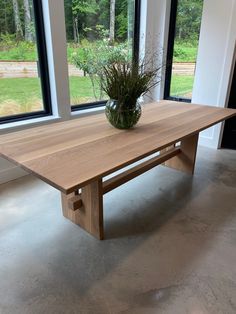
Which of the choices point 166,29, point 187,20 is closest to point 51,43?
point 166,29

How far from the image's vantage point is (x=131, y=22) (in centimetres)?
353

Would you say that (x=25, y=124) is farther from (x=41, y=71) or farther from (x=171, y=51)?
(x=171, y=51)

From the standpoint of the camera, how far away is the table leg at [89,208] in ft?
5.49

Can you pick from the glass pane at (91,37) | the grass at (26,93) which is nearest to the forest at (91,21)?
the glass pane at (91,37)

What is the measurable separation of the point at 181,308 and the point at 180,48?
3.51 m

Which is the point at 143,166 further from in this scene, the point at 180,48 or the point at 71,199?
the point at 180,48

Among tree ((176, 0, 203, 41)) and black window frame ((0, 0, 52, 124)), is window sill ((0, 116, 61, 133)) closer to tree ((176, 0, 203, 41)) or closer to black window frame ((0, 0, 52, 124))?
black window frame ((0, 0, 52, 124))

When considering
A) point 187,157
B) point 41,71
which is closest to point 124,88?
point 187,157

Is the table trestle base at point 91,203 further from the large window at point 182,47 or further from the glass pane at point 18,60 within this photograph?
the large window at point 182,47

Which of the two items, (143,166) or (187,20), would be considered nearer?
(143,166)

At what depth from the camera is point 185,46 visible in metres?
3.67

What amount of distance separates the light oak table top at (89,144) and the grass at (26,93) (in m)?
0.99

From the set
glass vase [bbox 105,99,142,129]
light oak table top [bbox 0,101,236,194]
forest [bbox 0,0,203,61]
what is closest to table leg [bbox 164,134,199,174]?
light oak table top [bbox 0,101,236,194]

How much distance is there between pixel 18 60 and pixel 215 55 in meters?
2.36
